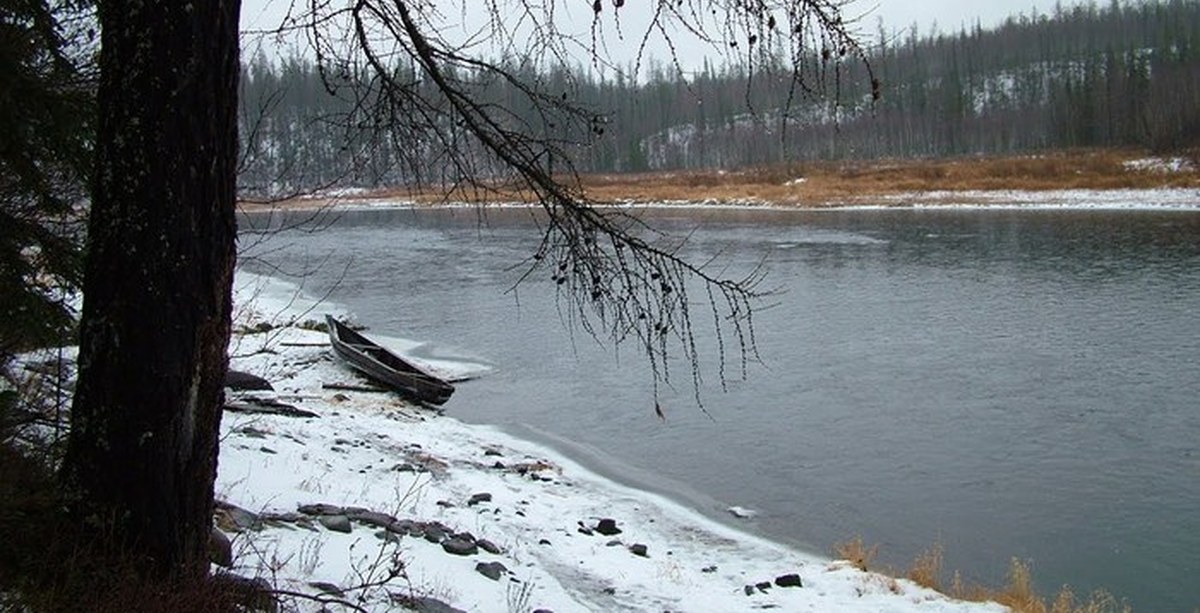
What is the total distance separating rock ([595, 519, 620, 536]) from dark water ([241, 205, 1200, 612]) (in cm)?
159

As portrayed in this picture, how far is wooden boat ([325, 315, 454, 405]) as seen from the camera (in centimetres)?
1692

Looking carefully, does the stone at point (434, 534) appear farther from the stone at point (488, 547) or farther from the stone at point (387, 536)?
the stone at point (387, 536)

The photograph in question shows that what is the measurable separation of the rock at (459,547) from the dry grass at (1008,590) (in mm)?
3834

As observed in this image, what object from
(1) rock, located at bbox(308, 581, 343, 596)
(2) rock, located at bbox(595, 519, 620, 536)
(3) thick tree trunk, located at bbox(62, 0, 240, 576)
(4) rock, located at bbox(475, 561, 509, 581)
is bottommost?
(2) rock, located at bbox(595, 519, 620, 536)

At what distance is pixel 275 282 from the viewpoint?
34.2 metres

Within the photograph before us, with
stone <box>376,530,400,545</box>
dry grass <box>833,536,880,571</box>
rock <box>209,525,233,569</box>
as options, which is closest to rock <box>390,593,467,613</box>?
rock <box>209,525,233,569</box>

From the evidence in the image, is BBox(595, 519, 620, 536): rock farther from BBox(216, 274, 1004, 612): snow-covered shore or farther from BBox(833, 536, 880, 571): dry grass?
BBox(833, 536, 880, 571): dry grass

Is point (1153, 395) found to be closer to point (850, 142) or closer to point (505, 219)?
point (505, 219)

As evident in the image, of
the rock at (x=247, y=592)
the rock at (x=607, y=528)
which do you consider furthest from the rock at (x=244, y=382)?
the rock at (x=247, y=592)

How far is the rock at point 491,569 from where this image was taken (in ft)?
25.0

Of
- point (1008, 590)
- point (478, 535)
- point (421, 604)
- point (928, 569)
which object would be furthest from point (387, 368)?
point (421, 604)

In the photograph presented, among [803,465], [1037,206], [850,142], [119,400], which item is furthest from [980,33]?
[119,400]

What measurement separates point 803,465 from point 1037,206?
4220 cm

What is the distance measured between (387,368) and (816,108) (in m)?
14.0
